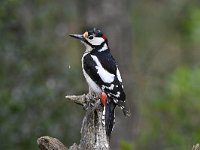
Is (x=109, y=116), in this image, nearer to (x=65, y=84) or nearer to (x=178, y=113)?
(x=65, y=84)

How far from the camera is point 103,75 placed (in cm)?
793

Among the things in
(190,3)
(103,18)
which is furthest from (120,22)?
(190,3)

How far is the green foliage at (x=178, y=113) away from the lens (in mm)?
12141

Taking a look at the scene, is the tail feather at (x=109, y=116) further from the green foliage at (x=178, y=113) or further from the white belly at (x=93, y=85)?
the green foliage at (x=178, y=113)

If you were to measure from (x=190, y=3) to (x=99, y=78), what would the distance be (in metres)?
8.36

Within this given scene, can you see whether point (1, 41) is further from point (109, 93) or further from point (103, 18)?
point (109, 93)

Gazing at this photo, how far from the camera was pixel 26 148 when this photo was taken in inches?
440

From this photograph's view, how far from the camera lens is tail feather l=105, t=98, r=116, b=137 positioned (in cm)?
736

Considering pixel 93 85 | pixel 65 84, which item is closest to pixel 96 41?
pixel 93 85

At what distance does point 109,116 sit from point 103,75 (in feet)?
2.09

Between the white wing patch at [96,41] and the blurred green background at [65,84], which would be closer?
the white wing patch at [96,41]

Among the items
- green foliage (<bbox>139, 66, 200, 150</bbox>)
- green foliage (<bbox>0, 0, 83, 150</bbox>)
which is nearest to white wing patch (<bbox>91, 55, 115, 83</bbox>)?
green foliage (<bbox>0, 0, 83, 150</bbox>)

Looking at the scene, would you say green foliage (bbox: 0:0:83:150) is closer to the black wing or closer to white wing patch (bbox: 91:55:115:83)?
the black wing

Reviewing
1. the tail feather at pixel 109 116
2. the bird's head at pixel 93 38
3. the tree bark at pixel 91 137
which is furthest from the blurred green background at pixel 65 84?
the tree bark at pixel 91 137
